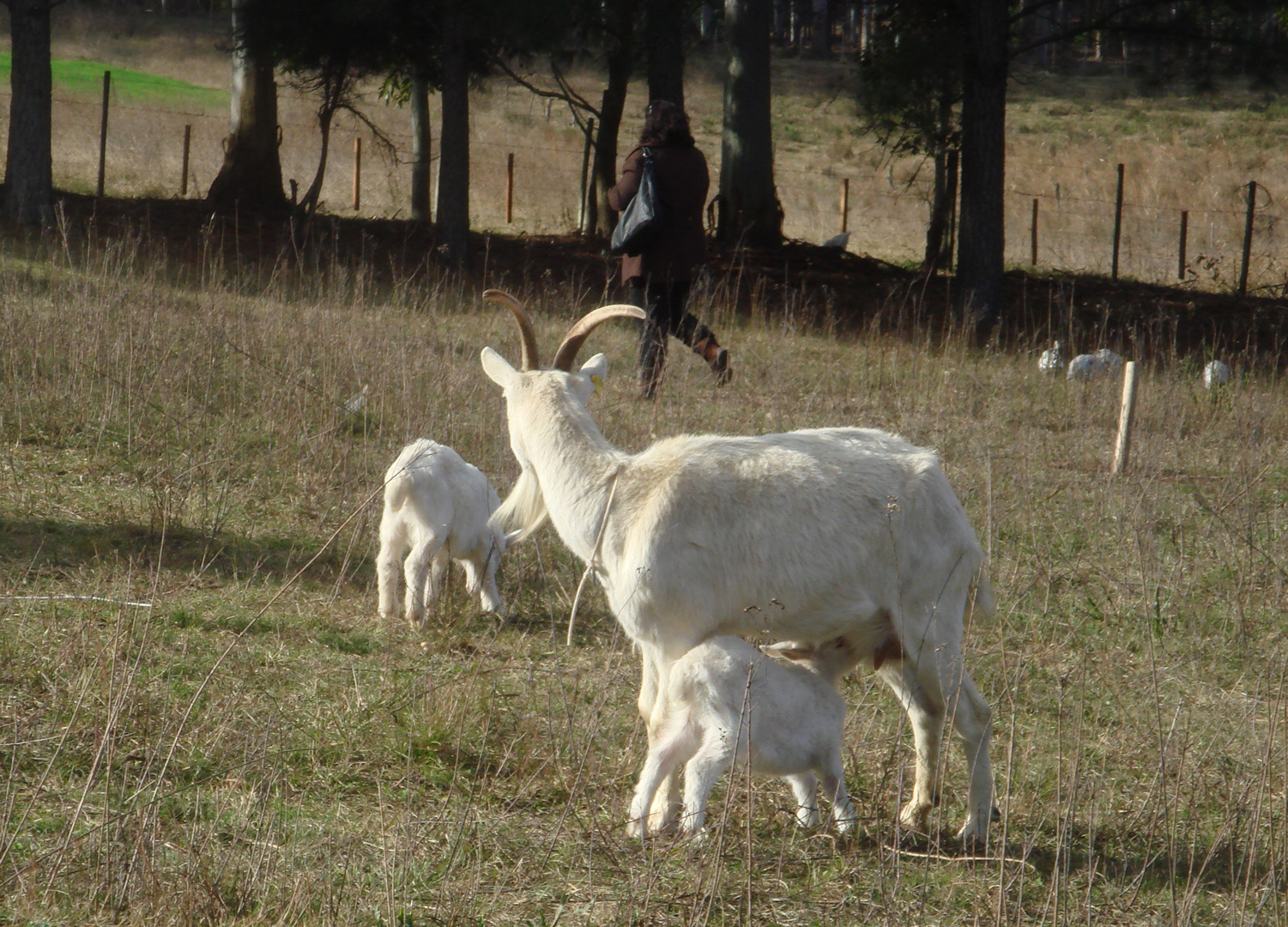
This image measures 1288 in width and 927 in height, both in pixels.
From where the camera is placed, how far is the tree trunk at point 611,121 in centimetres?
1783

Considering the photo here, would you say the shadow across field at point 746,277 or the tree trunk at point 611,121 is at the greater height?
the tree trunk at point 611,121

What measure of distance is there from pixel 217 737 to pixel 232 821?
43 centimetres

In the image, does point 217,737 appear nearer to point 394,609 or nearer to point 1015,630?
point 394,609

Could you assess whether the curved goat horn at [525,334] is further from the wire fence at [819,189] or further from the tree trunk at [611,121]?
the wire fence at [819,189]

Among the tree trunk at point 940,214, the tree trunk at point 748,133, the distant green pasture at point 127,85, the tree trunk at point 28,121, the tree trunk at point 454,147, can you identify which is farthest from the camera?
the distant green pasture at point 127,85

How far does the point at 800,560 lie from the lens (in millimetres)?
3838

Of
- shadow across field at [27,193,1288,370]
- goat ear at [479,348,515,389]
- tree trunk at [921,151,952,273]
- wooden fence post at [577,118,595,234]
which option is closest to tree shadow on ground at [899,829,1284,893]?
goat ear at [479,348,515,389]

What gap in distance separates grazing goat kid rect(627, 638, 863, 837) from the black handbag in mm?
5767

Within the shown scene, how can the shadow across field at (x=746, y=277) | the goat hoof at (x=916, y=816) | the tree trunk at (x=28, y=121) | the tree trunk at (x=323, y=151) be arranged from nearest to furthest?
the goat hoof at (x=916, y=816) → the shadow across field at (x=746, y=277) → the tree trunk at (x=28, y=121) → the tree trunk at (x=323, y=151)

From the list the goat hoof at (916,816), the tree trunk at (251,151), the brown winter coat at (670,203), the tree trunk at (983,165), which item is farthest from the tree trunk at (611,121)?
the goat hoof at (916,816)

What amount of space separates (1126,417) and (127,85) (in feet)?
125

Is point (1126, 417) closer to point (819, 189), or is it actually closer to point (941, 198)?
point (941, 198)

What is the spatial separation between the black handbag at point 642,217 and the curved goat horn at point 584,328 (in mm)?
4590

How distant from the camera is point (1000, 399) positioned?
10.2 m
